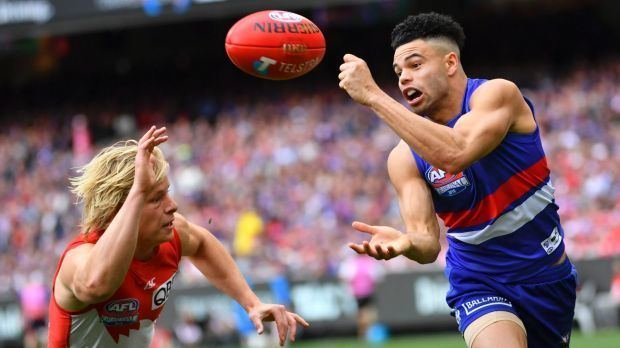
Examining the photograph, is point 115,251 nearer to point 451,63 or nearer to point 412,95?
point 412,95

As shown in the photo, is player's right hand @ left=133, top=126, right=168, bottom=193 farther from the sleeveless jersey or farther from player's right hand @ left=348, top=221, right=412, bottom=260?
the sleeveless jersey

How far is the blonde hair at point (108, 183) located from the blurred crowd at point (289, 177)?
413 inches

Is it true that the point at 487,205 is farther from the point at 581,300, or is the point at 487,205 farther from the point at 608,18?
the point at 608,18

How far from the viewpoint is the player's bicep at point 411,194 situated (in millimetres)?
5336

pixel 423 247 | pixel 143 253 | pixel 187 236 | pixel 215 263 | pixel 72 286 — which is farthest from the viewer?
pixel 215 263

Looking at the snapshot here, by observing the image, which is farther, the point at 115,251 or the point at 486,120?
the point at 486,120

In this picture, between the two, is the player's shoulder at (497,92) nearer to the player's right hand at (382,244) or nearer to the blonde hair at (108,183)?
the player's right hand at (382,244)

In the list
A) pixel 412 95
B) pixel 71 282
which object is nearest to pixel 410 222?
pixel 412 95

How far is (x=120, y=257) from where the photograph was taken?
450 centimetres

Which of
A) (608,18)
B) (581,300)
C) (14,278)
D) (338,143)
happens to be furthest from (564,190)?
(14,278)

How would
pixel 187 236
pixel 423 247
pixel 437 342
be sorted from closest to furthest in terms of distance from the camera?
1. pixel 423 247
2. pixel 187 236
3. pixel 437 342

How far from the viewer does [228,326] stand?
16.2 metres

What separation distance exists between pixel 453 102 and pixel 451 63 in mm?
203

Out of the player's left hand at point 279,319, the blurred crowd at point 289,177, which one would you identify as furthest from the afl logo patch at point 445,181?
the blurred crowd at point 289,177
